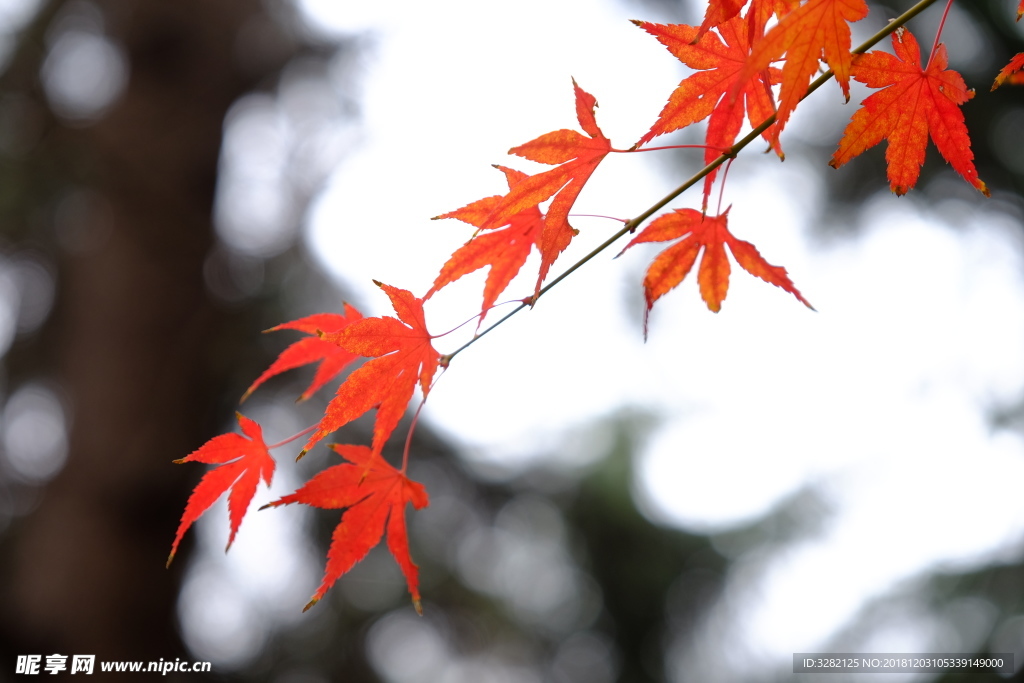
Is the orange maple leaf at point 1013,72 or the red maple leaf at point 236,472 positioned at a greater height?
the orange maple leaf at point 1013,72

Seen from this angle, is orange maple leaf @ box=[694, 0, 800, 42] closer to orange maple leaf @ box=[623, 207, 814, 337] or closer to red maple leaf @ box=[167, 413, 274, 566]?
orange maple leaf @ box=[623, 207, 814, 337]

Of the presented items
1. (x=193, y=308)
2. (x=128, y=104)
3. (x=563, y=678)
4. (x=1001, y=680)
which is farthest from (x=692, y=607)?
(x=128, y=104)

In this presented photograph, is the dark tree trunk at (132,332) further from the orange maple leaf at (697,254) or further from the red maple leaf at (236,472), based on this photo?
the orange maple leaf at (697,254)

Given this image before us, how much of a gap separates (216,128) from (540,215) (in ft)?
6.83

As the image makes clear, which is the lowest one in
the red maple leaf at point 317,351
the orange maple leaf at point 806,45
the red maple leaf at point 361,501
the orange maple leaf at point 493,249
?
the red maple leaf at point 361,501

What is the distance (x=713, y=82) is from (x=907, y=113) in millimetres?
142

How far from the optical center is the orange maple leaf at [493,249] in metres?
0.43

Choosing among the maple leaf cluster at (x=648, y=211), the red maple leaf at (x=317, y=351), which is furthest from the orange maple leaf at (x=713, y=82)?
the red maple leaf at (x=317, y=351)

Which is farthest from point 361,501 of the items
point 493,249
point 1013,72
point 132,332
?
point 132,332

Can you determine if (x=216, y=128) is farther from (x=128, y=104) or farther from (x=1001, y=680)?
(x=1001, y=680)

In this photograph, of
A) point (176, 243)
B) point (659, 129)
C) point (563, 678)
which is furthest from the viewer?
point (563, 678)

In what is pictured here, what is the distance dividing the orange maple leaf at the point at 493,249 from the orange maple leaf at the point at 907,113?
21 cm

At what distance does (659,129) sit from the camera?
0.40 metres

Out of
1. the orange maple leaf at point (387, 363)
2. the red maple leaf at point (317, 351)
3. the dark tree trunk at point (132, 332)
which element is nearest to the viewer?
the orange maple leaf at point (387, 363)
